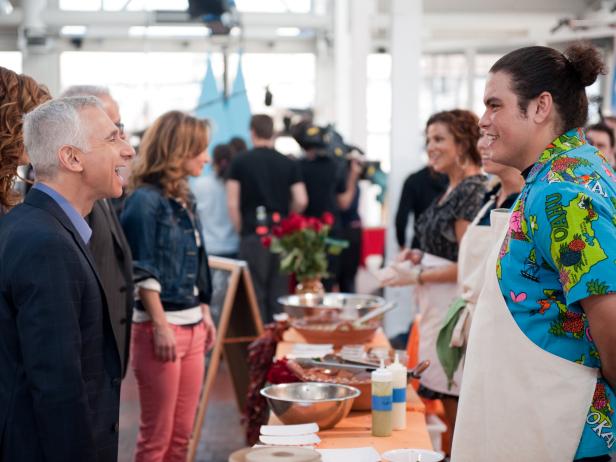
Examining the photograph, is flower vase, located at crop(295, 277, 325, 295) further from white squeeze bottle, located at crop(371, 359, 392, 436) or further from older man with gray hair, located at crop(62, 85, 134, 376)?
white squeeze bottle, located at crop(371, 359, 392, 436)

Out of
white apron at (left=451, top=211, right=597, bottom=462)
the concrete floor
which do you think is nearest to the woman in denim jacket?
the concrete floor

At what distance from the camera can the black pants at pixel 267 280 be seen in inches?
247

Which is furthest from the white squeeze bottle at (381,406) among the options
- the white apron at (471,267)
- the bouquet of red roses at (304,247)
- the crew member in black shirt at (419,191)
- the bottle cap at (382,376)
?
the crew member in black shirt at (419,191)

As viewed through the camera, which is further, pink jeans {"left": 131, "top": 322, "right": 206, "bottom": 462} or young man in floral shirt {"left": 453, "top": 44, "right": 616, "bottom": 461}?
pink jeans {"left": 131, "top": 322, "right": 206, "bottom": 462}

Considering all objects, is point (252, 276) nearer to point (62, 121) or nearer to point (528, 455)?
point (62, 121)

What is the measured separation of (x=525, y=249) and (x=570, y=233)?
0.39 feet

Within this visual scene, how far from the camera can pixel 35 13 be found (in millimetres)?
14758

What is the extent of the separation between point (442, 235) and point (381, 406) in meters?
1.21

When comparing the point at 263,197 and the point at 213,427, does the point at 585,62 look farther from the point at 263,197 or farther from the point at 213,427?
the point at 263,197

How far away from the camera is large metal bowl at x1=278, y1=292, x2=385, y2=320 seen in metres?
4.02

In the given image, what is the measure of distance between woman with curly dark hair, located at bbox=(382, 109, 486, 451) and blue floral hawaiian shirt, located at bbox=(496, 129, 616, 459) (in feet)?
5.38

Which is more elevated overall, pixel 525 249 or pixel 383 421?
pixel 525 249

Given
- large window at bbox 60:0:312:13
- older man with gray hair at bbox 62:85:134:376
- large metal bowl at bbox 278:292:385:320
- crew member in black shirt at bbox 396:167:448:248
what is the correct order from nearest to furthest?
1. older man with gray hair at bbox 62:85:134:376
2. large metal bowl at bbox 278:292:385:320
3. crew member in black shirt at bbox 396:167:448:248
4. large window at bbox 60:0:312:13

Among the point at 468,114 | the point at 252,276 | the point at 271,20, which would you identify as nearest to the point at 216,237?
the point at 252,276
